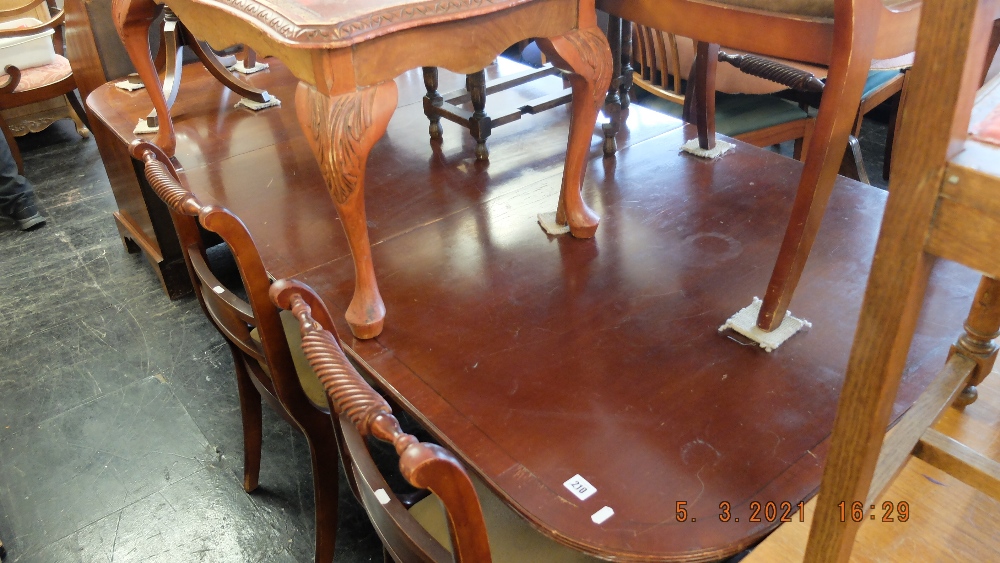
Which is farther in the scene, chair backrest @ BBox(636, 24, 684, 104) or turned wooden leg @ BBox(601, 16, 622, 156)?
chair backrest @ BBox(636, 24, 684, 104)

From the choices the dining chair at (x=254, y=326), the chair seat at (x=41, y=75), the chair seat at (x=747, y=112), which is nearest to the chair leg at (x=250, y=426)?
the dining chair at (x=254, y=326)

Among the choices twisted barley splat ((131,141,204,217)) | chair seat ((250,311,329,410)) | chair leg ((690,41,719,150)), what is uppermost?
twisted barley splat ((131,141,204,217))

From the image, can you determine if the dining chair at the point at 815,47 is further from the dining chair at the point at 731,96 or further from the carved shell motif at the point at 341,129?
the dining chair at the point at 731,96

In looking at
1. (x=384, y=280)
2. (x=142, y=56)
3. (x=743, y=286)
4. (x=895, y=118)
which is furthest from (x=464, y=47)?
(x=895, y=118)

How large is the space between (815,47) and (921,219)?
2.04 ft

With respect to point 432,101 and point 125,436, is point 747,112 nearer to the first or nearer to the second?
point 432,101

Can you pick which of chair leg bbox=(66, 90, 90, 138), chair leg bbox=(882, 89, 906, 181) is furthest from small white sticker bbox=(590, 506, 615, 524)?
chair leg bbox=(66, 90, 90, 138)

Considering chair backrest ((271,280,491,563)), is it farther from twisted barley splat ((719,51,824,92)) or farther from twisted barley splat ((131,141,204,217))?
twisted barley splat ((719,51,824,92))

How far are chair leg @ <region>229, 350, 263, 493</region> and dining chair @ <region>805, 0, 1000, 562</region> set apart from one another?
118 cm

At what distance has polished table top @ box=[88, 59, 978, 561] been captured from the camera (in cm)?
91

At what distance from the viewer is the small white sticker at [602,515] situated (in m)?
0.85

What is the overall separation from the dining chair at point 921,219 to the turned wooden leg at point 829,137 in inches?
15.2

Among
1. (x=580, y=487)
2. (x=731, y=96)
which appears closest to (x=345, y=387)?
(x=580, y=487)

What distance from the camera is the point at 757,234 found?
142 cm
